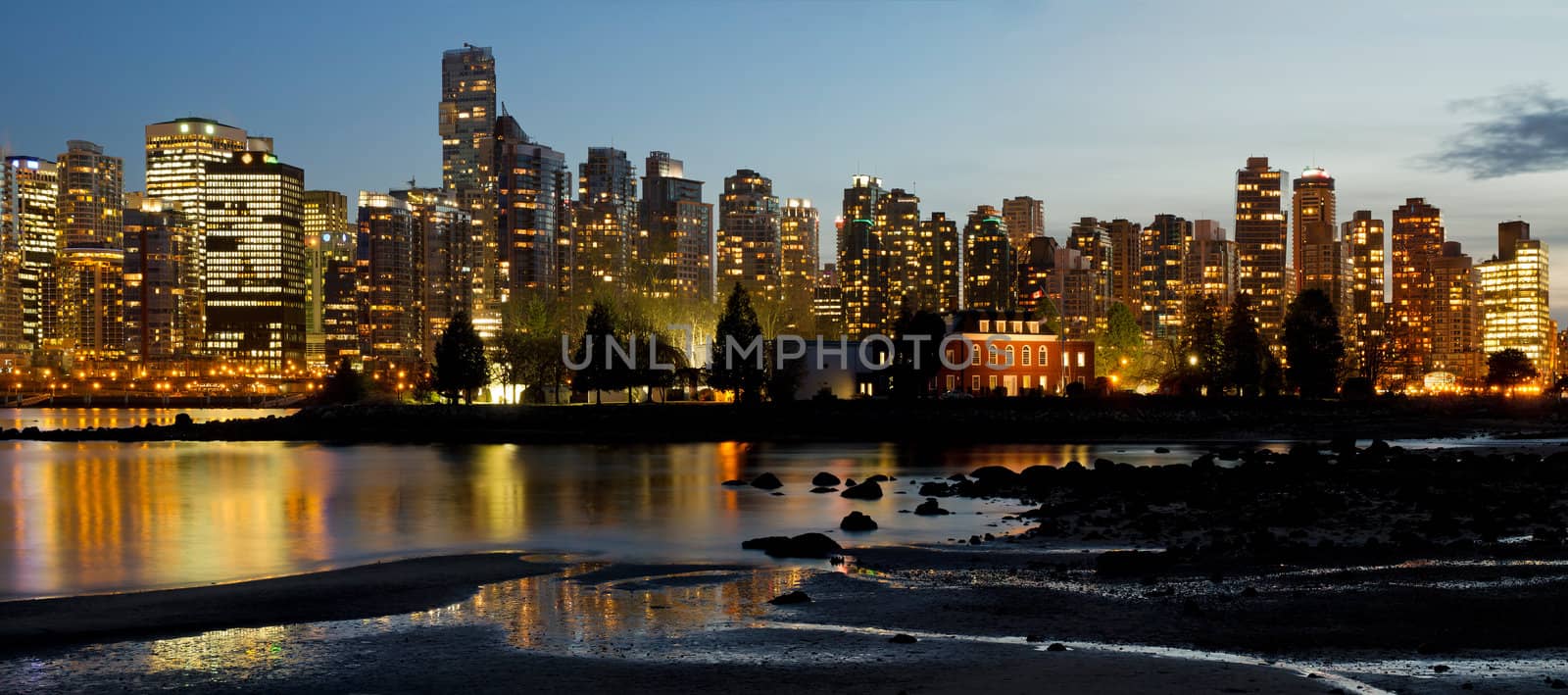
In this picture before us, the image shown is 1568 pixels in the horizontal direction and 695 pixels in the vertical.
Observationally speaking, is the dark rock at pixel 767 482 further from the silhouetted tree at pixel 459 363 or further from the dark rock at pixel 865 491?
the silhouetted tree at pixel 459 363

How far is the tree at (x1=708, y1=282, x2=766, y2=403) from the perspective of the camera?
356 ft

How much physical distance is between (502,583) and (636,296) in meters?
118

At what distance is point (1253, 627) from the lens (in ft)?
67.3

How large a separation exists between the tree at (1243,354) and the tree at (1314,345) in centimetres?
362

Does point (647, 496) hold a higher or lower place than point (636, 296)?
lower

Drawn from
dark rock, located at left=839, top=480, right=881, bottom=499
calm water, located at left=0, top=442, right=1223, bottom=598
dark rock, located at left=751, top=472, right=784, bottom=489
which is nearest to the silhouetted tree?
calm water, located at left=0, top=442, right=1223, bottom=598

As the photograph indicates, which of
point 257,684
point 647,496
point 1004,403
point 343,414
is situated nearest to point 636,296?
point 343,414

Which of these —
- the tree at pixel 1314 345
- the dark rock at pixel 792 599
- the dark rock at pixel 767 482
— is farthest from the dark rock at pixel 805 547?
the tree at pixel 1314 345

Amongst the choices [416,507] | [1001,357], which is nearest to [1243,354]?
[1001,357]

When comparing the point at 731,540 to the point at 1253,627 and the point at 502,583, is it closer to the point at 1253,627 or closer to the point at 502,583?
the point at 502,583

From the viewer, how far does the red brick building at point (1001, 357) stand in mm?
119750

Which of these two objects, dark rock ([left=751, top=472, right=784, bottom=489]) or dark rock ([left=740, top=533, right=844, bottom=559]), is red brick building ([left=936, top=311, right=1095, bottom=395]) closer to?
dark rock ([left=751, top=472, right=784, bottom=489])

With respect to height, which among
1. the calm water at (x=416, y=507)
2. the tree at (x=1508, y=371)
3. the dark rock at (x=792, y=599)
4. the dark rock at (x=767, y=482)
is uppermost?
→ the tree at (x=1508, y=371)

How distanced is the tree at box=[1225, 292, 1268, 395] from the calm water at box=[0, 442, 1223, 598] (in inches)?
1804
